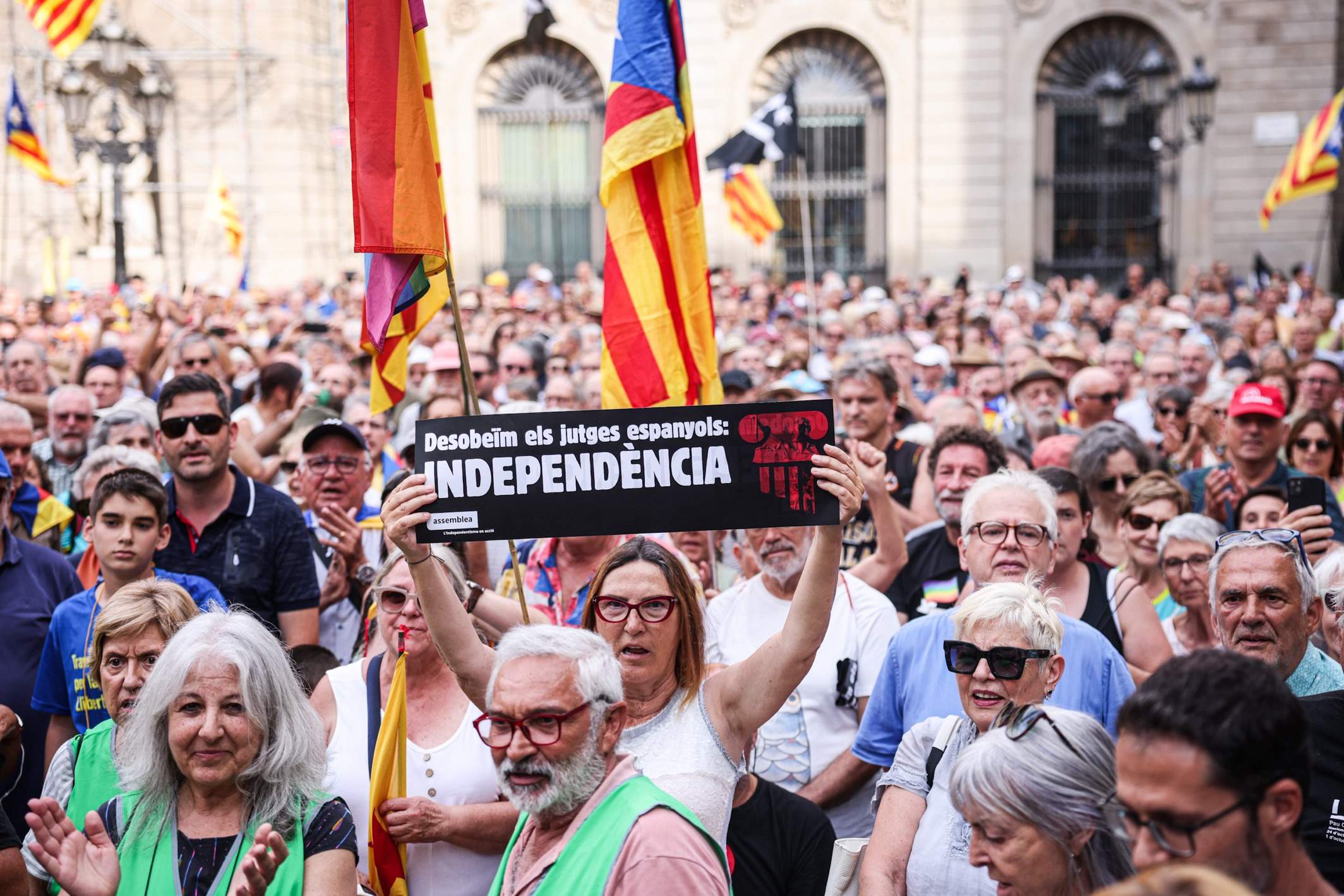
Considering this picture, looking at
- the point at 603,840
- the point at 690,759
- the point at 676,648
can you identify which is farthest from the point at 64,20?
the point at 603,840

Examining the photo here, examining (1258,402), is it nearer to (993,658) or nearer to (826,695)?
(826,695)

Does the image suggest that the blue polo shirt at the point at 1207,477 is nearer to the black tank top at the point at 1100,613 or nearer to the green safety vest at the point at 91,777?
the black tank top at the point at 1100,613

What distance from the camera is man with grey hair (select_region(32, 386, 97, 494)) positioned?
7801 mm

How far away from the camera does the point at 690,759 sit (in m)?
3.60

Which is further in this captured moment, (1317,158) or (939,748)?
(1317,158)

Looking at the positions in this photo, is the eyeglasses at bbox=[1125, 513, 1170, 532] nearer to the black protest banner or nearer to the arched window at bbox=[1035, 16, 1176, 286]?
the black protest banner

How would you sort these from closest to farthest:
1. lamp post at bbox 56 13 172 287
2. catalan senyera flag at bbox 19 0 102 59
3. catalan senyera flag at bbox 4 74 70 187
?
lamp post at bbox 56 13 172 287 → catalan senyera flag at bbox 19 0 102 59 → catalan senyera flag at bbox 4 74 70 187

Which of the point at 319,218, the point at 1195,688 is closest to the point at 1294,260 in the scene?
the point at 319,218

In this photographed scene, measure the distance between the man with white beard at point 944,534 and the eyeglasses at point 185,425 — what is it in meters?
2.73

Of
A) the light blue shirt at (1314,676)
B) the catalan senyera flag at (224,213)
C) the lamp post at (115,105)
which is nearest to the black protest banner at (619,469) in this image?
the light blue shirt at (1314,676)

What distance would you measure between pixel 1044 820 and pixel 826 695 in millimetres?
1951

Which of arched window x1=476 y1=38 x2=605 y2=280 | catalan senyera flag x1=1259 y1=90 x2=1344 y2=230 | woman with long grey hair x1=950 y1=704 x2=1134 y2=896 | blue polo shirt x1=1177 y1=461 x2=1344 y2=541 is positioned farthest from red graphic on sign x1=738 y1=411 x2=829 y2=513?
arched window x1=476 y1=38 x2=605 y2=280

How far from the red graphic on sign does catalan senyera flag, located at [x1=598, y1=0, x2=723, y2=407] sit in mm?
2033

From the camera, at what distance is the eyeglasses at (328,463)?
6301 mm
